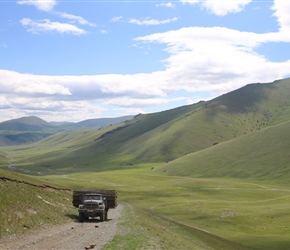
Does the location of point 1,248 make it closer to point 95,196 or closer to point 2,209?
point 2,209

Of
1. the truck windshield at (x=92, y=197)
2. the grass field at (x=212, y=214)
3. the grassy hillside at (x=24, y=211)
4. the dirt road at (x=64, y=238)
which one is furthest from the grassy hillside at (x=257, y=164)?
the dirt road at (x=64, y=238)

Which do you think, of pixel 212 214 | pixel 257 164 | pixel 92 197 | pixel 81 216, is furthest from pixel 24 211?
pixel 257 164

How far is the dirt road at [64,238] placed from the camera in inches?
1088

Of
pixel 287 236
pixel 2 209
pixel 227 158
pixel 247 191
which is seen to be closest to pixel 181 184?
pixel 247 191

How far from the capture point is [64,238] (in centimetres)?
3170

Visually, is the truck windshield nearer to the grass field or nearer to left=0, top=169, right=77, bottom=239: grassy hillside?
left=0, top=169, right=77, bottom=239: grassy hillside

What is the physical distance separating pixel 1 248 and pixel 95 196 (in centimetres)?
2019

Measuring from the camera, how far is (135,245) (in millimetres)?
28125

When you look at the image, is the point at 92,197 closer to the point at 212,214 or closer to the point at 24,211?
the point at 24,211

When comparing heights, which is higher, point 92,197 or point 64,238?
point 92,197

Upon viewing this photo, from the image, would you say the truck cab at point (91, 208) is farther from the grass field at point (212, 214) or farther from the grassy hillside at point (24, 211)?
the grass field at point (212, 214)

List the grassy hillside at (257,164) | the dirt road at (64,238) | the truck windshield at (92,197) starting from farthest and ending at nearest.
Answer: the grassy hillside at (257,164) → the truck windshield at (92,197) → the dirt road at (64,238)

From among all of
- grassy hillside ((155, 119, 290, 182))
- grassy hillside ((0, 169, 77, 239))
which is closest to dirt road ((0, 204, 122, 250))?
grassy hillside ((0, 169, 77, 239))

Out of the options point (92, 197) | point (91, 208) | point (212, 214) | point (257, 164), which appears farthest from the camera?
point (257, 164)
